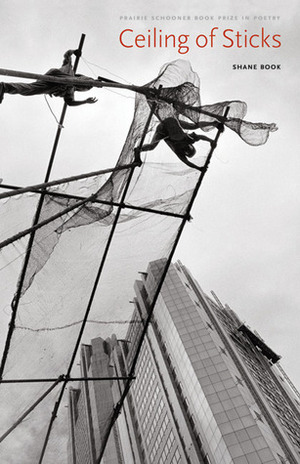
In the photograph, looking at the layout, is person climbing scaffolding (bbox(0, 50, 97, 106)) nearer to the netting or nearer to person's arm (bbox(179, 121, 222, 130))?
the netting

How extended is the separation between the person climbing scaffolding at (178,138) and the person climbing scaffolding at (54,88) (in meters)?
0.93

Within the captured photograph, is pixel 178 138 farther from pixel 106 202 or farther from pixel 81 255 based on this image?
pixel 81 255

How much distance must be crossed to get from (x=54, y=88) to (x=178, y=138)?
1.87 metres

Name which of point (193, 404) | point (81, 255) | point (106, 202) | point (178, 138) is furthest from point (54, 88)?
point (193, 404)

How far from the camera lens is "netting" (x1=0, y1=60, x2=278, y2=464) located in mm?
4910

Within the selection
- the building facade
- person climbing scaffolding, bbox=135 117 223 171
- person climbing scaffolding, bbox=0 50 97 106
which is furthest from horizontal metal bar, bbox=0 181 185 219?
the building facade

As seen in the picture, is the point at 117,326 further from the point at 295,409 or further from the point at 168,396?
the point at 295,409

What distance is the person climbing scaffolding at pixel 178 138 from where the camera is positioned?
5.37 m

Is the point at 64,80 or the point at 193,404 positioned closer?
the point at 64,80

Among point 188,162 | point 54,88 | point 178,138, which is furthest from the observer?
point 188,162

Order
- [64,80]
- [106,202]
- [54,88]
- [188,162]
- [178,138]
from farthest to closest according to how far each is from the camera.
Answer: [188,162]
[178,138]
[106,202]
[54,88]
[64,80]

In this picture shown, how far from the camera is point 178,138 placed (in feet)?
17.8

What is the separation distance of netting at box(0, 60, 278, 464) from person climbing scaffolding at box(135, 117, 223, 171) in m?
0.10

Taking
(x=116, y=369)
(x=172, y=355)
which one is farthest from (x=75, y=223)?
(x=116, y=369)
